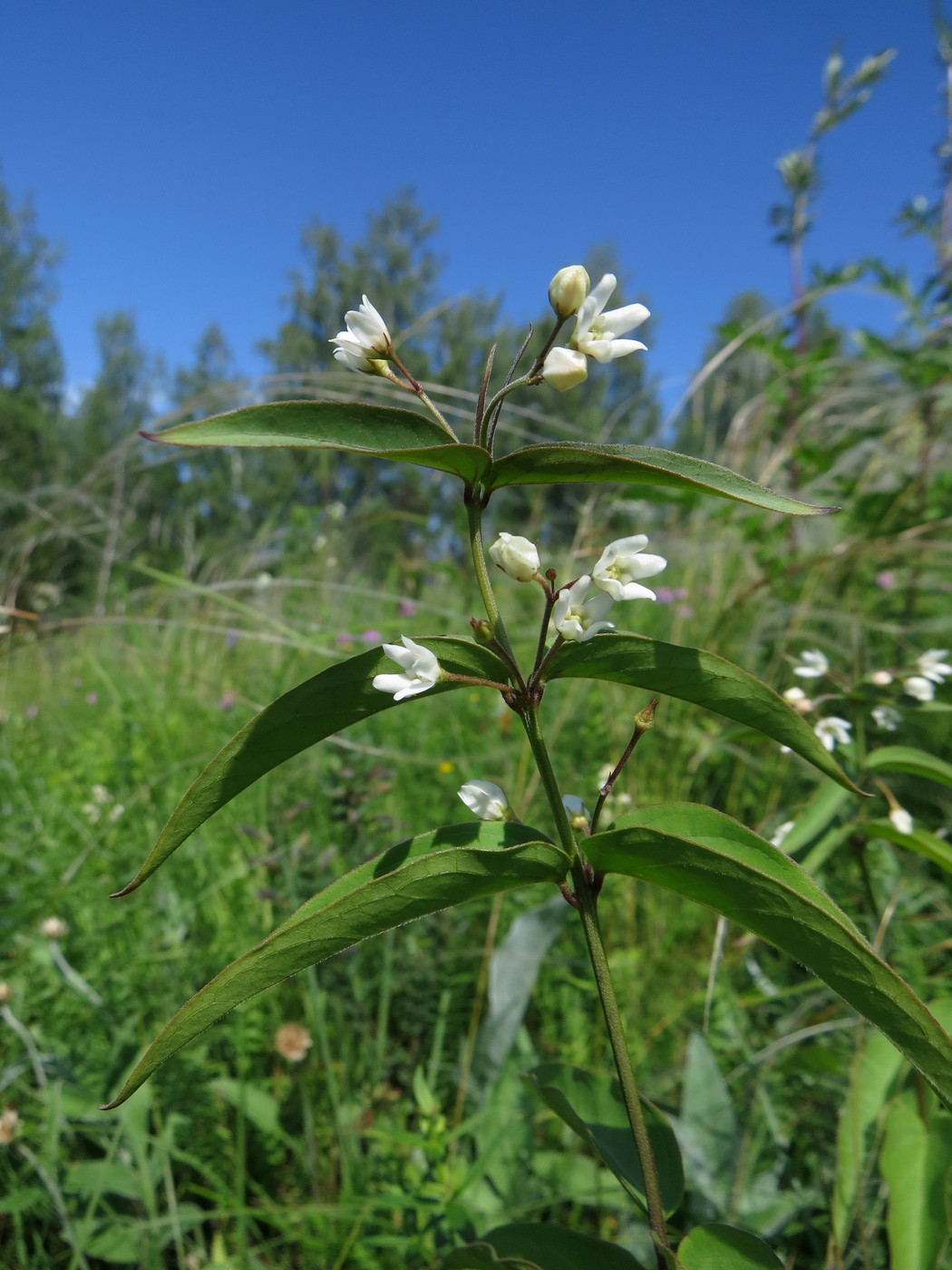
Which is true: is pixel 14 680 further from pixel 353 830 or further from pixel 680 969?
pixel 680 969

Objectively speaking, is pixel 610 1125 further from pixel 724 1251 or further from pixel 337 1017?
pixel 337 1017

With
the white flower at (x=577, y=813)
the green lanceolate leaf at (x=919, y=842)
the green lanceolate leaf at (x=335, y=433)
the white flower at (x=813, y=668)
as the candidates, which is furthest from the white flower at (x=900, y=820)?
the green lanceolate leaf at (x=335, y=433)

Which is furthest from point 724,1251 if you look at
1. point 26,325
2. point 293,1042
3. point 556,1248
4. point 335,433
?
point 26,325

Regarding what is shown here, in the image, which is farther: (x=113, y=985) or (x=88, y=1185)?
(x=113, y=985)

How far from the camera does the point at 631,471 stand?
544 millimetres

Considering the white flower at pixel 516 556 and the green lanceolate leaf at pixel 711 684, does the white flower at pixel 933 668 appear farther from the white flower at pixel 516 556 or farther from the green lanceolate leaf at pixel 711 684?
the white flower at pixel 516 556

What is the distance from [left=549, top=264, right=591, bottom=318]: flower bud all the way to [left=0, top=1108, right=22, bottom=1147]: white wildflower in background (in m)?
1.46

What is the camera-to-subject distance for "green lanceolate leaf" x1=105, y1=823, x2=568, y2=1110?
→ 49 centimetres

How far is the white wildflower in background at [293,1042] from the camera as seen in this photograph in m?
1.38

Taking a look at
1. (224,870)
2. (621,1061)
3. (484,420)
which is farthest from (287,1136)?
(484,420)

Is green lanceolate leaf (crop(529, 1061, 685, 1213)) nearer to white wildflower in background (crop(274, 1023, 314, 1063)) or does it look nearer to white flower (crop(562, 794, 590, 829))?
white flower (crop(562, 794, 590, 829))

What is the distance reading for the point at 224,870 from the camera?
1958 millimetres

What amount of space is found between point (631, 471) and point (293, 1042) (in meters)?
1.29

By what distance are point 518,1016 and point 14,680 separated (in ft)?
10.2
